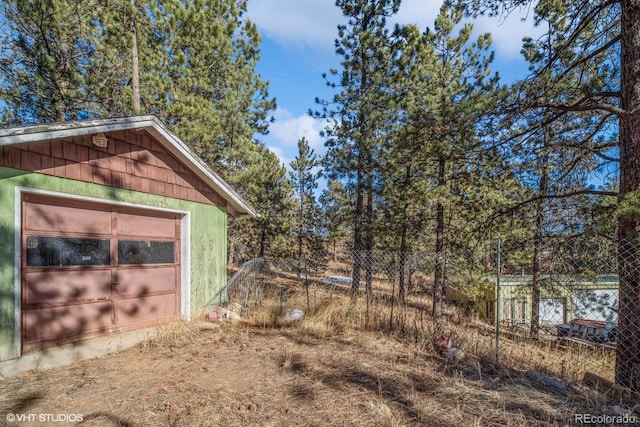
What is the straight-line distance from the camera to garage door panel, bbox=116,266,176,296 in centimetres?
566

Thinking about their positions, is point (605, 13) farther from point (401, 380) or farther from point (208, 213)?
point (208, 213)

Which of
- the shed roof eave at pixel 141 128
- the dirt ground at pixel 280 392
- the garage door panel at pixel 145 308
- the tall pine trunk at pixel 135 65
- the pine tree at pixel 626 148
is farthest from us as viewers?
the tall pine trunk at pixel 135 65

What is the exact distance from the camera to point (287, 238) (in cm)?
1700

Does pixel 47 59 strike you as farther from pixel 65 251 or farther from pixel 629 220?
pixel 629 220

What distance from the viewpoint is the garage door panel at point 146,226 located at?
5703mm

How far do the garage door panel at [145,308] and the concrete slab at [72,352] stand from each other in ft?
0.79

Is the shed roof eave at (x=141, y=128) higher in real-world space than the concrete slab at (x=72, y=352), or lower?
higher

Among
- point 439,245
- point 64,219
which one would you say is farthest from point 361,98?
point 64,219

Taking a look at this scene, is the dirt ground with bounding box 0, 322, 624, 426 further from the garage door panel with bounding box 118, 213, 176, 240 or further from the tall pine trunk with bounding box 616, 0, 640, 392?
the garage door panel with bounding box 118, 213, 176, 240

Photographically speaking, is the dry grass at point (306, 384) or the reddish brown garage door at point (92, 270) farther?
the reddish brown garage door at point (92, 270)

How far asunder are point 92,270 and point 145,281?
3.25 feet

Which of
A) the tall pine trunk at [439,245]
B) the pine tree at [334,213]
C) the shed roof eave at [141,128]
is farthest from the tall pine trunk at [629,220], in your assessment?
the pine tree at [334,213]

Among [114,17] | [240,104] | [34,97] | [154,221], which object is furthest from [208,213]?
[34,97]

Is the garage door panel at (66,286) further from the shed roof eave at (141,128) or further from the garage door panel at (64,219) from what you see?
the shed roof eave at (141,128)
